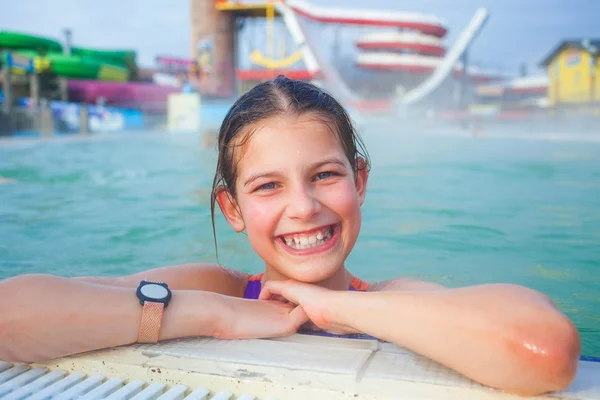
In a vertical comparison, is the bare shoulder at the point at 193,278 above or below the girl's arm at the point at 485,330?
below

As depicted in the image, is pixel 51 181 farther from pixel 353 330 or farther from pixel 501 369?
pixel 501 369

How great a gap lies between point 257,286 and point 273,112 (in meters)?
0.72

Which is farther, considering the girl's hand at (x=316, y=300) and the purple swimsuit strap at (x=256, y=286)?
the purple swimsuit strap at (x=256, y=286)

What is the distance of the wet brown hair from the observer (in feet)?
5.60

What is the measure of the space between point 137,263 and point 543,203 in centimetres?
386

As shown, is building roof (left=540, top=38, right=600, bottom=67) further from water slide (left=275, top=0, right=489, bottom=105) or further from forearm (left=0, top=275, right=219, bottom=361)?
forearm (left=0, top=275, right=219, bottom=361)

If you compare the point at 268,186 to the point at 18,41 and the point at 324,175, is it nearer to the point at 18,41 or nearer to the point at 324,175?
the point at 324,175

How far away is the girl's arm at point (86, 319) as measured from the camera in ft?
4.42

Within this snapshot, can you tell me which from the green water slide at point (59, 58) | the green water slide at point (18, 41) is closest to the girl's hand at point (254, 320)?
the green water slide at point (59, 58)

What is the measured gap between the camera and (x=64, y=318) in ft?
4.48

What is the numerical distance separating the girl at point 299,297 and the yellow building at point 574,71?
75.5 ft

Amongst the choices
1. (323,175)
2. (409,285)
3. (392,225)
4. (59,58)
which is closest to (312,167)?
(323,175)

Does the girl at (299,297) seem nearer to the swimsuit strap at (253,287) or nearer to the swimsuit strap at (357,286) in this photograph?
the swimsuit strap at (357,286)

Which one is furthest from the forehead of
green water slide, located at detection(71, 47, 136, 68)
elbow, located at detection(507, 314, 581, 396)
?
green water slide, located at detection(71, 47, 136, 68)
